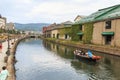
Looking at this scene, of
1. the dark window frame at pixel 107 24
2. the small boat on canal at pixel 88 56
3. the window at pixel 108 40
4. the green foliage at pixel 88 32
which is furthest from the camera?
the green foliage at pixel 88 32

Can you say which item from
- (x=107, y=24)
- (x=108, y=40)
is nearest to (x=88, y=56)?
(x=108, y=40)

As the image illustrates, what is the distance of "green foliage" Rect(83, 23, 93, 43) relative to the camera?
6400 centimetres

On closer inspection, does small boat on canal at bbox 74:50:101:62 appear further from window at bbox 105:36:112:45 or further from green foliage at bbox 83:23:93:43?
green foliage at bbox 83:23:93:43

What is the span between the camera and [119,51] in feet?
141

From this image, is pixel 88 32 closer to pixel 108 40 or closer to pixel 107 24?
pixel 107 24

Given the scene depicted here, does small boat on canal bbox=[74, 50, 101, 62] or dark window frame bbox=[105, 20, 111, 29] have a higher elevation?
dark window frame bbox=[105, 20, 111, 29]

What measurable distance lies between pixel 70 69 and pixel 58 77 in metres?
5.62

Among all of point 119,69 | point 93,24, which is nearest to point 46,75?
point 119,69

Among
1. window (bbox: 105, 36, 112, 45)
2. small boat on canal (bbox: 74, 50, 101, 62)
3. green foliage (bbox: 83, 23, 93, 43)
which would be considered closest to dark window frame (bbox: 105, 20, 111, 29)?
window (bbox: 105, 36, 112, 45)

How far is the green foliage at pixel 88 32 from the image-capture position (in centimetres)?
6400

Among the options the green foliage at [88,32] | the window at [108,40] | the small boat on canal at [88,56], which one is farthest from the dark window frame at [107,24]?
the small boat on canal at [88,56]

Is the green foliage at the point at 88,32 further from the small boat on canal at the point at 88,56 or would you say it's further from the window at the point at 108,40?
the small boat on canal at the point at 88,56

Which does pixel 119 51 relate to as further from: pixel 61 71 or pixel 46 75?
pixel 46 75

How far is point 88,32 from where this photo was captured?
65.6 meters
